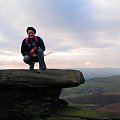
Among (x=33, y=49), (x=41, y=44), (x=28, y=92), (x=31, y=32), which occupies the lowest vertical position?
(x=28, y=92)

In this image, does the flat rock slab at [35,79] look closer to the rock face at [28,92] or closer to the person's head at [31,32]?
the rock face at [28,92]

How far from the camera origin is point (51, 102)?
29.8m

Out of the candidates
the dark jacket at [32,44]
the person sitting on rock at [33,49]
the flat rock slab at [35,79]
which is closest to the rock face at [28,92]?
the flat rock slab at [35,79]

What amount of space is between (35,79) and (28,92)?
6.61 ft

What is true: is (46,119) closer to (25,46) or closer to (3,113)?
(3,113)

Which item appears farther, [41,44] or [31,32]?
[41,44]

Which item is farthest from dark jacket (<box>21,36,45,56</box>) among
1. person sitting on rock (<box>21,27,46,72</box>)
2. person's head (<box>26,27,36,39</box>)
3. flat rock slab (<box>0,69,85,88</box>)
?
flat rock slab (<box>0,69,85,88</box>)

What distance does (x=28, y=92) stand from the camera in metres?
28.2

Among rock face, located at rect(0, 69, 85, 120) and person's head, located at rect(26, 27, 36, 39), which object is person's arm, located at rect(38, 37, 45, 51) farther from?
rock face, located at rect(0, 69, 85, 120)

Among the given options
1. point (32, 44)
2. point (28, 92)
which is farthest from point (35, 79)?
point (32, 44)

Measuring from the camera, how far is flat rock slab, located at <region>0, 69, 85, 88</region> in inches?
1049

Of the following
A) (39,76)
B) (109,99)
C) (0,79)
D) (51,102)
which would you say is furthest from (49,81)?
(109,99)

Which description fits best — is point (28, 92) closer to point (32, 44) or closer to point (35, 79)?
point (35, 79)

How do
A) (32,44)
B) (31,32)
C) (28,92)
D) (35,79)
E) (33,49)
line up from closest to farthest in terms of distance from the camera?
(31,32) < (33,49) < (32,44) < (35,79) < (28,92)
